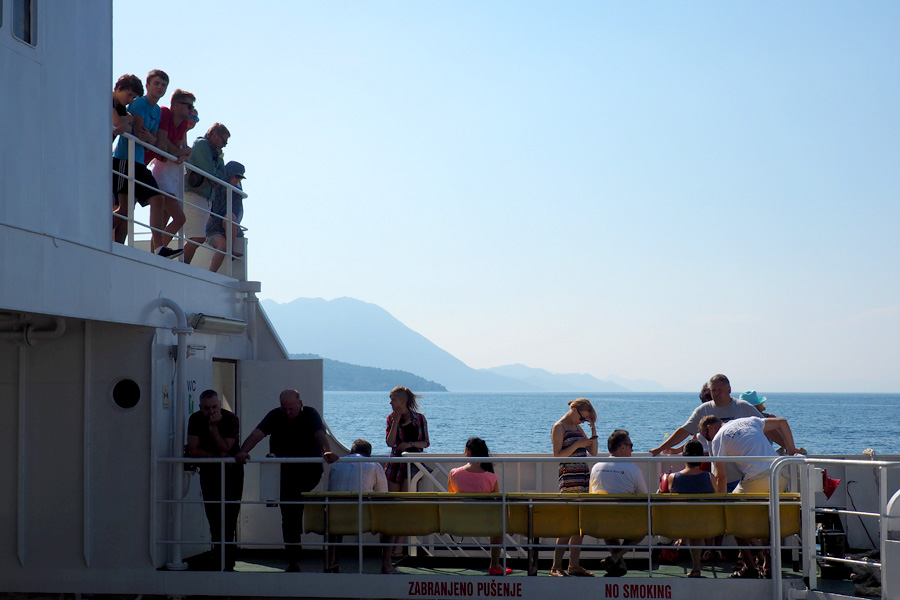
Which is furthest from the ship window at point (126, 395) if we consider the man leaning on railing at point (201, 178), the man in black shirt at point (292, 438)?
the man leaning on railing at point (201, 178)

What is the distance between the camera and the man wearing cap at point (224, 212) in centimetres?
962

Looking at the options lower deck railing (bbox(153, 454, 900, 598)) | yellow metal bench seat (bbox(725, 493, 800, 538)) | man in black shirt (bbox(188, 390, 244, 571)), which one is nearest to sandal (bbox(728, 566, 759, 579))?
lower deck railing (bbox(153, 454, 900, 598))

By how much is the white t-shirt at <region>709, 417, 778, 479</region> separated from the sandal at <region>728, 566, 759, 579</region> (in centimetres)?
78

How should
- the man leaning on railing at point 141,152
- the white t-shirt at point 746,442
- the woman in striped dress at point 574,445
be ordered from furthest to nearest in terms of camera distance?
the woman in striped dress at point 574,445, the man leaning on railing at point 141,152, the white t-shirt at point 746,442

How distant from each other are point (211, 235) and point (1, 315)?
2715mm

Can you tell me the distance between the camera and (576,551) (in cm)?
735

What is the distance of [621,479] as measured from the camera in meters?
7.29

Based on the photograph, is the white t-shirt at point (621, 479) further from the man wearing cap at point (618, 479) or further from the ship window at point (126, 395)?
the ship window at point (126, 395)

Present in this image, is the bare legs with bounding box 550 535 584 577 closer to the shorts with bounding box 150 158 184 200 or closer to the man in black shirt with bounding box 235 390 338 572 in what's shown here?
the man in black shirt with bounding box 235 390 338 572

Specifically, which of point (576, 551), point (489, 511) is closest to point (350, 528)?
point (489, 511)

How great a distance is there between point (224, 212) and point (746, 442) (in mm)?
5913

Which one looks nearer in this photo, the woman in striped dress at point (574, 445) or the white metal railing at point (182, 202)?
the white metal railing at point (182, 202)

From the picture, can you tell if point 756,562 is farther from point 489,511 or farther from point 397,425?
point 397,425

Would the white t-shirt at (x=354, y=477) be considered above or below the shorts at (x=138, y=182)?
below
